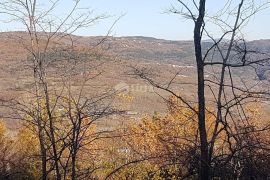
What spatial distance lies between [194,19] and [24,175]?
23.1 meters

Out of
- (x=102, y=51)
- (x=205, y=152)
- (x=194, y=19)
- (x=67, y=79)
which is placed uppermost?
(x=194, y=19)

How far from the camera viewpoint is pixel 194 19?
318 inches

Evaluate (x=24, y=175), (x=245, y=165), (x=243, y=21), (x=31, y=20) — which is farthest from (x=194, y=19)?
(x=24, y=175)

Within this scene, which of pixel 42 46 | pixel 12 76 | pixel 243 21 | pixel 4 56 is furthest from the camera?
pixel 4 56

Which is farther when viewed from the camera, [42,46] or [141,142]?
[141,142]

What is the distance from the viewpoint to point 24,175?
2833 centimetres

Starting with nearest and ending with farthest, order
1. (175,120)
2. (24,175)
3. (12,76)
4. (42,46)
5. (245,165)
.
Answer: (245,165) → (42,46) → (24,175) → (175,120) → (12,76)

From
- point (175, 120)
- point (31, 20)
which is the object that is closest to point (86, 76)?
point (31, 20)

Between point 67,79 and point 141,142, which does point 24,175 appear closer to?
point 141,142

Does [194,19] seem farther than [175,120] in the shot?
No

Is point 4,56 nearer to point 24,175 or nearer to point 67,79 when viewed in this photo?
point 24,175

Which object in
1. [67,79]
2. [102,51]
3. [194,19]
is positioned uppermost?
[194,19]

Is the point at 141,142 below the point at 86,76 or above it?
below

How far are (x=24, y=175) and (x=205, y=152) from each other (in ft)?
74.5
